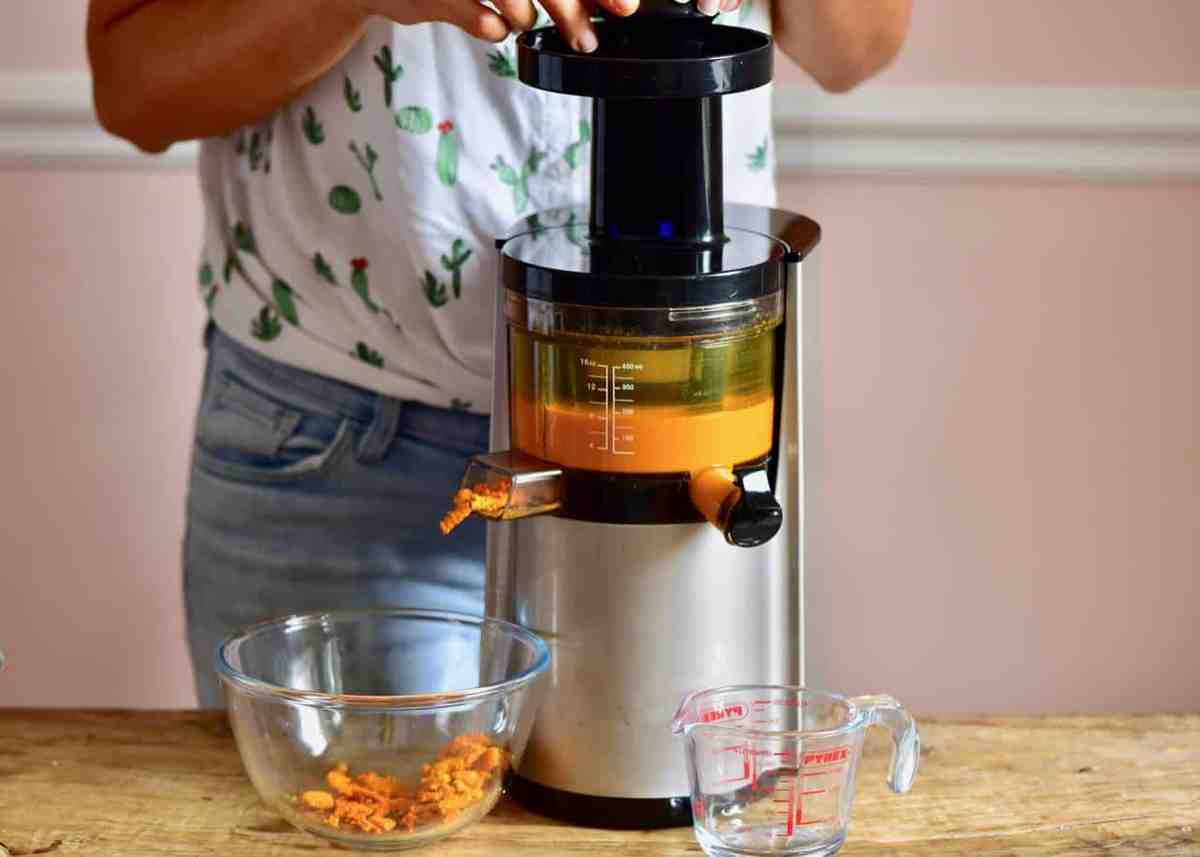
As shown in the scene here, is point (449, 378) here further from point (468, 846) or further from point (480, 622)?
point (468, 846)

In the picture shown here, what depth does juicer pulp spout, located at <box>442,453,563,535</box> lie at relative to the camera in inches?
35.9

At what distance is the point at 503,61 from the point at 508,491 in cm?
33

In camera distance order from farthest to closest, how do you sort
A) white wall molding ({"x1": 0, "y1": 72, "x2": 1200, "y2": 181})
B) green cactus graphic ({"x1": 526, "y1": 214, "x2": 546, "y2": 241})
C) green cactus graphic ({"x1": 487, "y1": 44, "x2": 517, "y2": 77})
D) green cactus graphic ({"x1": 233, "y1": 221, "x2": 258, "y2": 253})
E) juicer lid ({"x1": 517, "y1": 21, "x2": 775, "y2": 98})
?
1. white wall molding ({"x1": 0, "y1": 72, "x2": 1200, "y2": 181})
2. green cactus graphic ({"x1": 233, "y1": 221, "x2": 258, "y2": 253})
3. green cactus graphic ({"x1": 487, "y1": 44, "x2": 517, "y2": 77})
4. green cactus graphic ({"x1": 526, "y1": 214, "x2": 546, "y2": 241})
5. juicer lid ({"x1": 517, "y1": 21, "x2": 775, "y2": 98})

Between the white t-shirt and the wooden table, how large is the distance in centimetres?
27

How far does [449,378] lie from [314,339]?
11 cm

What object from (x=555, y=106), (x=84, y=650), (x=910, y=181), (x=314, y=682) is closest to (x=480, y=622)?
(x=314, y=682)

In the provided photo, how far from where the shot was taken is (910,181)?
170 centimetres

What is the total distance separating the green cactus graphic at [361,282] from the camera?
3.78 feet

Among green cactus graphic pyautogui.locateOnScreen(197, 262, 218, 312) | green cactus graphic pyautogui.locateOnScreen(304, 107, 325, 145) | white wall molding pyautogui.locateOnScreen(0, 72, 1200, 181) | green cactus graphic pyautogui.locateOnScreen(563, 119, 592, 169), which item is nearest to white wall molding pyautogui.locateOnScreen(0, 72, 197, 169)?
white wall molding pyautogui.locateOnScreen(0, 72, 1200, 181)

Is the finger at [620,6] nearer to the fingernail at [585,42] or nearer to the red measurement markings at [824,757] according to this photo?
the fingernail at [585,42]

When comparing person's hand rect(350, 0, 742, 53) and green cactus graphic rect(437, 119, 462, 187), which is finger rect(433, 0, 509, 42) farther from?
green cactus graphic rect(437, 119, 462, 187)

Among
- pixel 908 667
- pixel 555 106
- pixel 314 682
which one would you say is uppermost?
pixel 555 106

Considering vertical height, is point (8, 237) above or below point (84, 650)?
above

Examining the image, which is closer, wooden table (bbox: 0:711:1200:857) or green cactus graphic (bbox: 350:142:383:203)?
wooden table (bbox: 0:711:1200:857)
